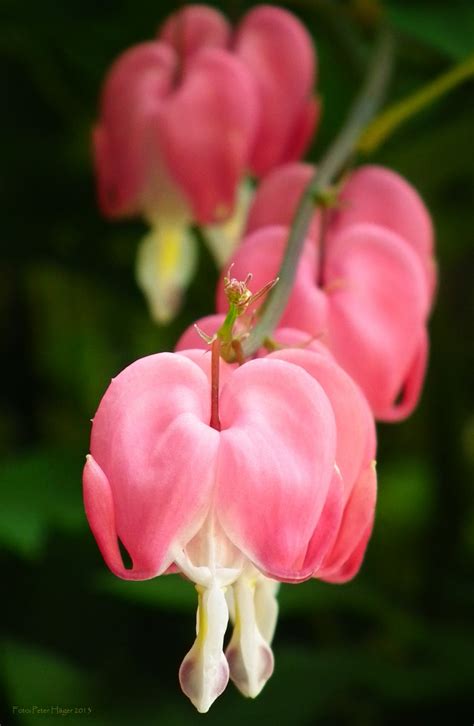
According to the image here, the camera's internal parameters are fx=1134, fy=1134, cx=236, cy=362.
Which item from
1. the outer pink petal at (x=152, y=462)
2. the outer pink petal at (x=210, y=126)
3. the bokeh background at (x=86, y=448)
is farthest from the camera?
the bokeh background at (x=86, y=448)

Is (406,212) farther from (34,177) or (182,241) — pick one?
(34,177)

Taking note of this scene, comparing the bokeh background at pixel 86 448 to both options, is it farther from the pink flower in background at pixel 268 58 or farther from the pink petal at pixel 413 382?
the pink petal at pixel 413 382

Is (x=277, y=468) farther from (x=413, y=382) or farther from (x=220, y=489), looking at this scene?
(x=413, y=382)

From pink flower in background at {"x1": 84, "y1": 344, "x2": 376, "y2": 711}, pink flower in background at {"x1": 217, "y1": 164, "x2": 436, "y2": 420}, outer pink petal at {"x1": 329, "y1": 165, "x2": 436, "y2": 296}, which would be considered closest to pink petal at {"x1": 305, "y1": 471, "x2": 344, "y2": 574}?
pink flower in background at {"x1": 84, "y1": 344, "x2": 376, "y2": 711}

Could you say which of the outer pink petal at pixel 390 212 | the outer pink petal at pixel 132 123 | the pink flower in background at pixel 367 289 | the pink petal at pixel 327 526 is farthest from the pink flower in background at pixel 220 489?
the outer pink petal at pixel 132 123

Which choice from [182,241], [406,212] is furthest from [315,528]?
[182,241]
